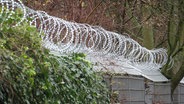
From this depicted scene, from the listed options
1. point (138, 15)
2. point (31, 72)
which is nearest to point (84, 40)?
point (31, 72)

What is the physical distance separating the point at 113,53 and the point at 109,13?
492 centimetres

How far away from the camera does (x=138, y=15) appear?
48.4ft

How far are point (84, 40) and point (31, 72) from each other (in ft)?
11.9

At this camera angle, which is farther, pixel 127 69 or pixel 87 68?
pixel 127 69

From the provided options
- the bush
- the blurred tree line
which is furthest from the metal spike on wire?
the blurred tree line

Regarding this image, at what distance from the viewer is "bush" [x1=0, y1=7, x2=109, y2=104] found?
438 centimetres

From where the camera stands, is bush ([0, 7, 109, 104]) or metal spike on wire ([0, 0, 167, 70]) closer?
bush ([0, 7, 109, 104])

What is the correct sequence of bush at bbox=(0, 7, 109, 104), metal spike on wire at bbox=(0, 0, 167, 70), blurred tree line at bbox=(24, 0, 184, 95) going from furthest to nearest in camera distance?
1. blurred tree line at bbox=(24, 0, 184, 95)
2. metal spike on wire at bbox=(0, 0, 167, 70)
3. bush at bbox=(0, 7, 109, 104)

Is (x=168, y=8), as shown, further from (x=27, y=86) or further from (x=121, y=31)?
(x=27, y=86)

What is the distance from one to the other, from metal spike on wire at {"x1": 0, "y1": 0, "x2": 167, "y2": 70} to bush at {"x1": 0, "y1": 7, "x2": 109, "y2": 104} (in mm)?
230

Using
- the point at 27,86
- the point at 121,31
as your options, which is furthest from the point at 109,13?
the point at 27,86

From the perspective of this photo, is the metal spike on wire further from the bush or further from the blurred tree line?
the blurred tree line

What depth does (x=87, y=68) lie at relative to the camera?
7.23 meters

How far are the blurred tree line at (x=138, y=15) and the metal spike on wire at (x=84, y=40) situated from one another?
542mm
